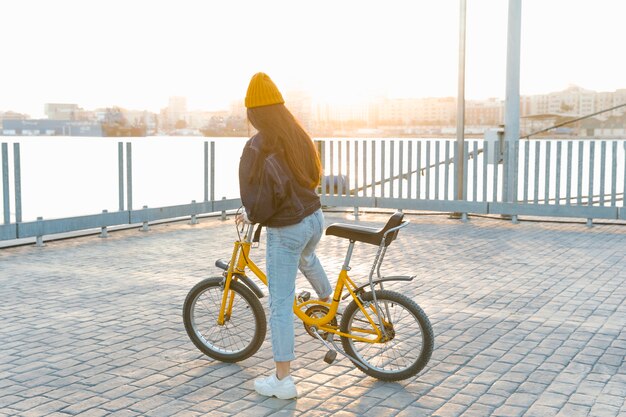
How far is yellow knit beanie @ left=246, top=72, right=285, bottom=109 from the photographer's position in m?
4.61

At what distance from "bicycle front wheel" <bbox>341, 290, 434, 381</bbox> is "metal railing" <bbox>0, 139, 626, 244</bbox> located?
23.0 feet

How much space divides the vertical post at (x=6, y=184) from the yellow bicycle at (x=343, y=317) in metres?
5.89

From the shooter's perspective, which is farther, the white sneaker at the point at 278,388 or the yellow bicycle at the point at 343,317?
the yellow bicycle at the point at 343,317

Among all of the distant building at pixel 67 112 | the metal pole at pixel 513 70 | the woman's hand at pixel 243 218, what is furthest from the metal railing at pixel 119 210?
the woman's hand at pixel 243 218

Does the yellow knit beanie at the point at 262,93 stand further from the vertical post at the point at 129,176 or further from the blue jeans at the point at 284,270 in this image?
the vertical post at the point at 129,176

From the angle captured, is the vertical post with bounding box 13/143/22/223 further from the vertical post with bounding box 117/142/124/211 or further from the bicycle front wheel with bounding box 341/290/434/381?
the bicycle front wheel with bounding box 341/290/434/381

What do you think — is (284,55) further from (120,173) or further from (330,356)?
(330,356)

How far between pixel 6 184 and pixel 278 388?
23.3 ft

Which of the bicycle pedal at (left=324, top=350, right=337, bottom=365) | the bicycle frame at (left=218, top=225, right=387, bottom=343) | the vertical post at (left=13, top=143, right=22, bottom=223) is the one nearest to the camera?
the bicycle frame at (left=218, top=225, right=387, bottom=343)

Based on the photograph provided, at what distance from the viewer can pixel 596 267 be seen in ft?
30.3

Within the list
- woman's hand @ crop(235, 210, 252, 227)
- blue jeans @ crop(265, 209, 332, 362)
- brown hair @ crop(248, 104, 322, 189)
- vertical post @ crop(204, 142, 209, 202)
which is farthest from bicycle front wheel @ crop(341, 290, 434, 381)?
vertical post @ crop(204, 142, 209, 202)

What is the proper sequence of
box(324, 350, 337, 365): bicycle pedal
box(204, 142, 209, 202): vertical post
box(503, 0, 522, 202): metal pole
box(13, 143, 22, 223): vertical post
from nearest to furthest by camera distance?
box(324, 350, 337, 365): bicycle pedal → box(13, 143, 22, 223): vertical post → box(204, 142, 209, 202): vertical post → box(503, 0, 522, 202): metal pole

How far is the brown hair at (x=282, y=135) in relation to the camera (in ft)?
15.1

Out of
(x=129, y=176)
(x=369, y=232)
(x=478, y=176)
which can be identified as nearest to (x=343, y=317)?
(x=369, y=232)
